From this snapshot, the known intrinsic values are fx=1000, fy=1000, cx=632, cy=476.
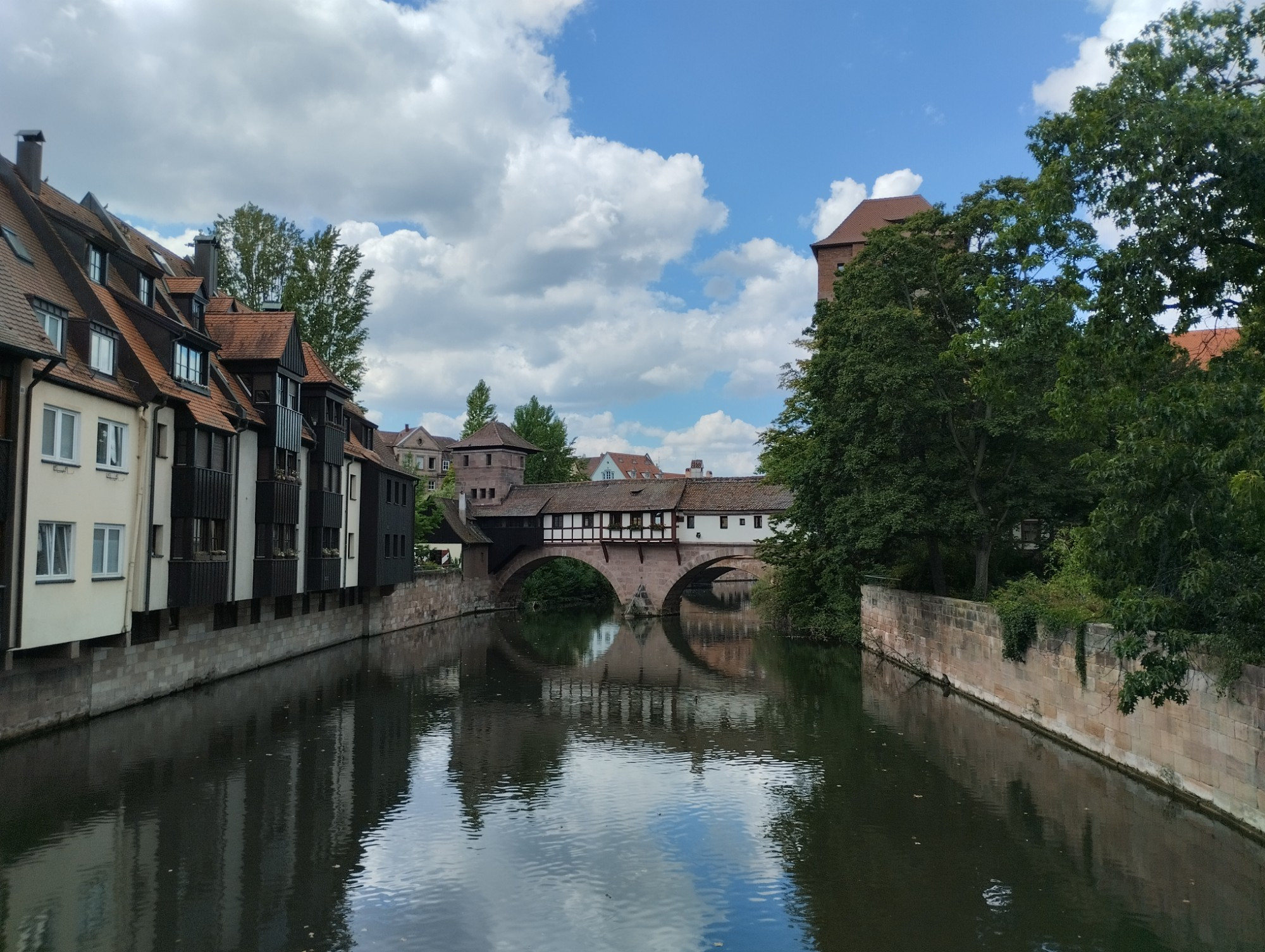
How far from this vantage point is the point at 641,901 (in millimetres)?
9578

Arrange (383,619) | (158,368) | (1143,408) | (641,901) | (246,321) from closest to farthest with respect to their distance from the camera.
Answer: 1. (641,901)
2. (1143,408)
3. (158,368)
4. (246,321)
5. (383,619)

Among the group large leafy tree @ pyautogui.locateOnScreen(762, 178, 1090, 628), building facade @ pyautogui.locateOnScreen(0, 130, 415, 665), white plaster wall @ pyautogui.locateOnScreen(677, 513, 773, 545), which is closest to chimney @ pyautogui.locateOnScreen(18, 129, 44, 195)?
building facade @ pyautogui.locateOnScreen(0, 130, 415, 665)

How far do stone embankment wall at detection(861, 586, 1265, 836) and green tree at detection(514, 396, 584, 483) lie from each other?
41.9 metres

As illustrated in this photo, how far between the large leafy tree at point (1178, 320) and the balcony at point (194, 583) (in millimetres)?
16003

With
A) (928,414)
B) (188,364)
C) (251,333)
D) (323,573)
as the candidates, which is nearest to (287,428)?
(251,333)

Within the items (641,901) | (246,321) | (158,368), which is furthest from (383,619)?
(641,901)

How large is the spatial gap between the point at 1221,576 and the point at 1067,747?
716cm

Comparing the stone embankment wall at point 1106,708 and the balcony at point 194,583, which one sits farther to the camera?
the balcony at point 194,583

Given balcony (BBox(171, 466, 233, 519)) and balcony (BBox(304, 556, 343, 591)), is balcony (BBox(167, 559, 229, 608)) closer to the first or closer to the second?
balcony (BBox(171, 466, 233, 519))

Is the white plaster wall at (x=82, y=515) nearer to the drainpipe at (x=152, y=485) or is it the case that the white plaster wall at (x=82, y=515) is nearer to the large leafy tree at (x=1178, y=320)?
the drainpipe at (x=152, y=485)

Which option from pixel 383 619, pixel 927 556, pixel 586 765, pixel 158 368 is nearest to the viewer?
pixel 586 765

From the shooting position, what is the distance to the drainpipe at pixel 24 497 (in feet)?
47.4

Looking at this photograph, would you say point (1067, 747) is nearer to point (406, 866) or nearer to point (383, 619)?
point (406, 866)

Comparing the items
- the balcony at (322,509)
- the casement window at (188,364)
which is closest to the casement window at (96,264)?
the casement window at (188,364)
